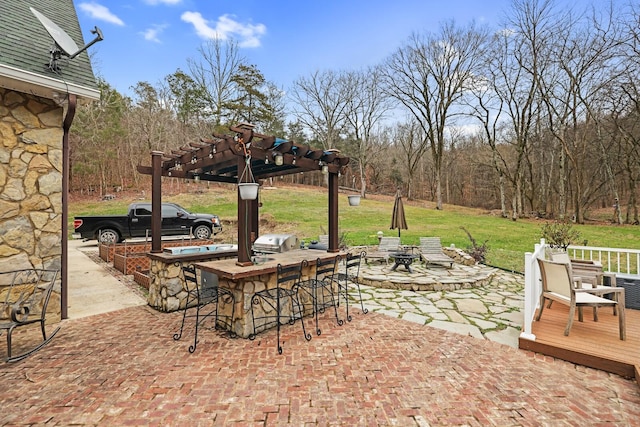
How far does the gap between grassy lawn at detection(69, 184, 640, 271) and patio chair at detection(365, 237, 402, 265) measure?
81.3 inches

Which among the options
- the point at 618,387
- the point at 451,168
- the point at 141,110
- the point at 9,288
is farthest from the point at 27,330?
the point at 451,168

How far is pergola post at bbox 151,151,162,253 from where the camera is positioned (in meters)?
4.88

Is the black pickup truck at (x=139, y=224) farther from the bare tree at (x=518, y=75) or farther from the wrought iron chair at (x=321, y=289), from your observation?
the bare tree at (x=518, y=75)

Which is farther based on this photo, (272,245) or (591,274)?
(272,245)

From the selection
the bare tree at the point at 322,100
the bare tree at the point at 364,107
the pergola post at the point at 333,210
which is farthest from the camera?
the bare tree at the point at 322,100

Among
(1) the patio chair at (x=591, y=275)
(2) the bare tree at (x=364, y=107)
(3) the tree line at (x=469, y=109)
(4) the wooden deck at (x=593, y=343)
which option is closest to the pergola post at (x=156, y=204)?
(4) the wooden deck at (x=593, y=343)

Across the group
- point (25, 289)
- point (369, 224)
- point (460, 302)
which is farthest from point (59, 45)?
point (369, 224)

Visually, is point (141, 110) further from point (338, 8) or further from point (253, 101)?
point (338, 8)

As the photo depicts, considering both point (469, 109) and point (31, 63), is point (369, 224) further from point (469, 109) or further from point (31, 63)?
point (31, 63)

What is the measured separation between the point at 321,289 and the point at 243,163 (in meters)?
2.30

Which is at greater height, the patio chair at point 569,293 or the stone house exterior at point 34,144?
the stone house exterior at point 34,144

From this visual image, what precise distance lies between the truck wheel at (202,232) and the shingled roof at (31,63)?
7.25 metres

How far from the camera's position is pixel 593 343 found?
3285mm

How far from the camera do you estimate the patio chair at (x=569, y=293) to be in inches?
133
